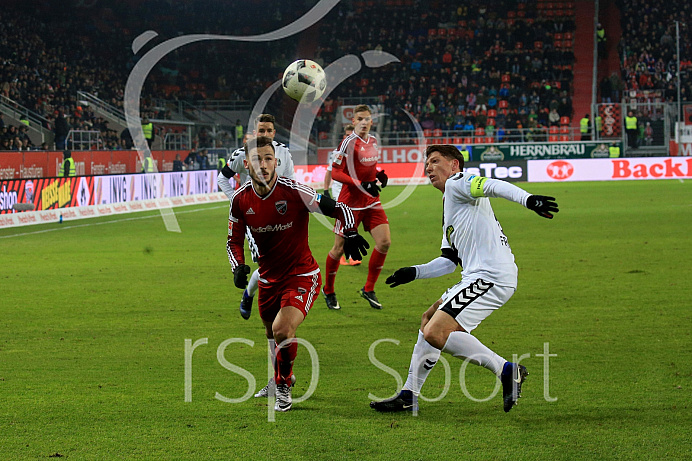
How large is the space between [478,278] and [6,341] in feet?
16.7

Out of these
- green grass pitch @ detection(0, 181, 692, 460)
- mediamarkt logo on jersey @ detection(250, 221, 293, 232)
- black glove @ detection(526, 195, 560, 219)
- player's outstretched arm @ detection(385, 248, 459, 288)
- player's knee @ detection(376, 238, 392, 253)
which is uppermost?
black glove @ detection(526, 195, 560, 219)

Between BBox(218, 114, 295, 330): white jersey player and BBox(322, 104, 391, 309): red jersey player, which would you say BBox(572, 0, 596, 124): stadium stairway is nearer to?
BBox(322, 104, 391, 309): red jersey player

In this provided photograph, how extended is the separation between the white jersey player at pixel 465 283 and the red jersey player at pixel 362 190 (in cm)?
424

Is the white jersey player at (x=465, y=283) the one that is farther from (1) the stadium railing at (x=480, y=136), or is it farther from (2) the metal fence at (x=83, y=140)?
(1) the stadium railing at (x=480, y=136)

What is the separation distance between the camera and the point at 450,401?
19.1 ft

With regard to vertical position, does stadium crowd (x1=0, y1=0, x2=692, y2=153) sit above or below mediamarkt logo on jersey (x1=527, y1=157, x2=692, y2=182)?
above

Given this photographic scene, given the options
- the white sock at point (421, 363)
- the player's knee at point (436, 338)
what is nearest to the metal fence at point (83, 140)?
the white sock at point (421, 363)

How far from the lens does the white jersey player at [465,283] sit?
5.44 m

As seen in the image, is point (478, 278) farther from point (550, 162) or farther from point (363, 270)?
point (550, 162)

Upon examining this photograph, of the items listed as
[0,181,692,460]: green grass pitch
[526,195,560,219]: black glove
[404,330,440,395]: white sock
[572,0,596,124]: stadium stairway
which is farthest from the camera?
[572,0,596,124]: stadium stairway

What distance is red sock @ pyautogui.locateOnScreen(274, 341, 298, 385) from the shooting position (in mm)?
5770

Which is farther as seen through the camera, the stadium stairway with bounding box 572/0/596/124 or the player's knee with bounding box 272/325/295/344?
the stadium stairway with bounding box 572/0/596/124

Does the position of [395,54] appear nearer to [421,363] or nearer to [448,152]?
[448,152]

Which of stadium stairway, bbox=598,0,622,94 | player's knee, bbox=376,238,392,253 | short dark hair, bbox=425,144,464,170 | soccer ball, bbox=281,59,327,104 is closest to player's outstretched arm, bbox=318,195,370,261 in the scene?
short dark hair, bbox=425,144,464,170
